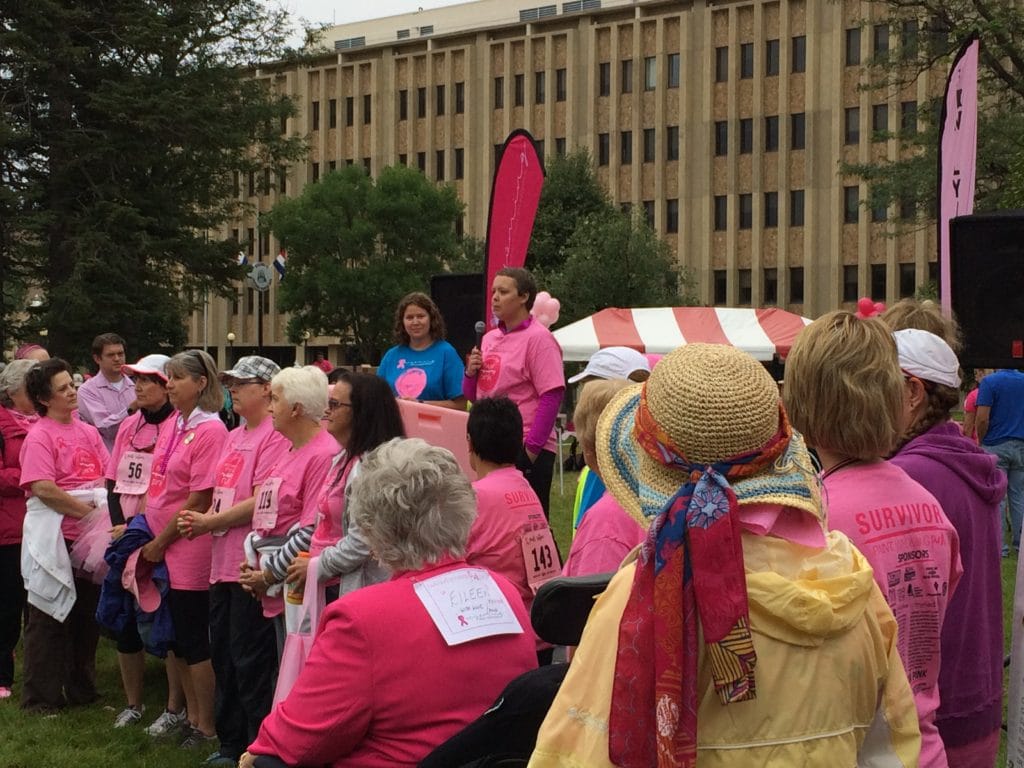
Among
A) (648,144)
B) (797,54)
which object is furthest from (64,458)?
(648,144)

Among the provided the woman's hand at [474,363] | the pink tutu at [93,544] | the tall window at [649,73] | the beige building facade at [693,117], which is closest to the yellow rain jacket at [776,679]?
the woman's hand at [474,363]

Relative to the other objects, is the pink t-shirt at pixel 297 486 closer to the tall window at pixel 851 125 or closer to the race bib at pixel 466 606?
the race bib at pixel 466 606

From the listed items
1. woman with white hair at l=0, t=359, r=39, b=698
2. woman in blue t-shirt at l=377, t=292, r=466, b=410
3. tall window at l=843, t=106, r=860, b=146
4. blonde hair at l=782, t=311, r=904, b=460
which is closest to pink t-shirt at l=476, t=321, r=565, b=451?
woman in blue t-shirt at l=377, t=292, r=466, b=410

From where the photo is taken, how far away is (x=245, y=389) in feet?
21.1

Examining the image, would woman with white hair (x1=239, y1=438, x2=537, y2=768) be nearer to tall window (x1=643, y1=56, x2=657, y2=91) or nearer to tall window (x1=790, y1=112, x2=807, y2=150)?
tall window (x1=790, y1=112, x2=807, y2=150)

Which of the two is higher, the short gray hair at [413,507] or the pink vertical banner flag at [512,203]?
the pink vertical banner flag at [512,203]

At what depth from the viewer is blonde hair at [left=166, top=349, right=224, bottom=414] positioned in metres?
6.83

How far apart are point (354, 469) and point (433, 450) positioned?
152cm

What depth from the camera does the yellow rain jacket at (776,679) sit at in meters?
2.09

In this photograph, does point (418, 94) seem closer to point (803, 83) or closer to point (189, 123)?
point (803, 83)

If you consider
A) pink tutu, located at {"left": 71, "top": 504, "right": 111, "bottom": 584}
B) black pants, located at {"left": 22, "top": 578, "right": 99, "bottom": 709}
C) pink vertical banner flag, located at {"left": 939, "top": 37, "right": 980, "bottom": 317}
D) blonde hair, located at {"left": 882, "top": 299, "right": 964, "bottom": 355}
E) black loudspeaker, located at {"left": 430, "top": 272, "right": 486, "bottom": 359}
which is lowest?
black pants, located at {"left": 22, "top": 578, "right": 99, "bottom": 709}

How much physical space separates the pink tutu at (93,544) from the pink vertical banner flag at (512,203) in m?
2.83

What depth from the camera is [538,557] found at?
16.6 feet

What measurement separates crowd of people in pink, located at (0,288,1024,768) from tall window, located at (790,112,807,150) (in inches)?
2095
